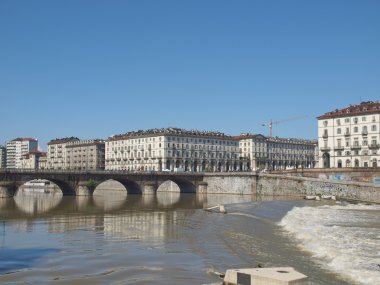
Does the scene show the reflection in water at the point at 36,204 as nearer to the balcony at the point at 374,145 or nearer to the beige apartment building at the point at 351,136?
the beige apartment building at the point at 351,136

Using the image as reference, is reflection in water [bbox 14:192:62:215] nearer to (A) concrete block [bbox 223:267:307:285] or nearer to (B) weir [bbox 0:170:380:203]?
(B) weir [bbox 0:170:380:203]

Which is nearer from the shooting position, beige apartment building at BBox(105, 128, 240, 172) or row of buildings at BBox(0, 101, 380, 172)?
row of buildings at BBox(0, 101, 380, 172)

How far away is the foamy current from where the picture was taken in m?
19.1

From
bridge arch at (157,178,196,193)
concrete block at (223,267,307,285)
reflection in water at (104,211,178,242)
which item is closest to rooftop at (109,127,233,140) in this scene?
bridge arch at (157,178,196,193)

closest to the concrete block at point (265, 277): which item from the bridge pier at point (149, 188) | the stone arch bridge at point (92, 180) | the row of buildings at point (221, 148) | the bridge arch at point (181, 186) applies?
the stone arch bridge at point (92, 180)

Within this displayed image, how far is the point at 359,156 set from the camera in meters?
103

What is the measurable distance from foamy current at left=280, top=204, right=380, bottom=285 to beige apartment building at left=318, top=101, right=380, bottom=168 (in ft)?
213

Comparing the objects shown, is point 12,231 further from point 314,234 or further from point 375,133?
point 375,133

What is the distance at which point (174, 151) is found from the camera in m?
167

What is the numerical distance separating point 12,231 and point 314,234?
71.1 ft

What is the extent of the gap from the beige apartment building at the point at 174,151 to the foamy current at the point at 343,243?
12095 centimetres

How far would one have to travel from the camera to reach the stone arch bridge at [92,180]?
86.9m

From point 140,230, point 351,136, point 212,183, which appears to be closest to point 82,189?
point 212,183

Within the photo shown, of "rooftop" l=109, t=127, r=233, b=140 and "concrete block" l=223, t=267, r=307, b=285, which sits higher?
"rooftop" l=109, t=127, r=233, b=140
